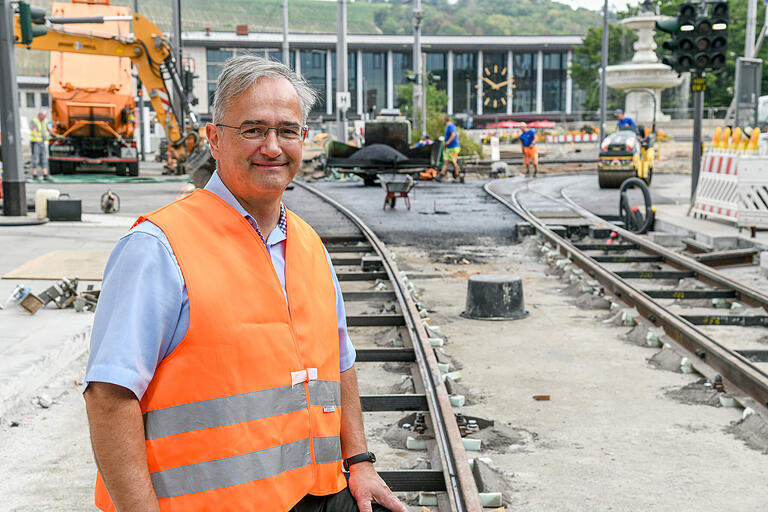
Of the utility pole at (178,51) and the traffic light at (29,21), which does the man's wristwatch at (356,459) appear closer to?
the traffic light at (29,21)

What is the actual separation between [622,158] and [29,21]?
1558 centimetres

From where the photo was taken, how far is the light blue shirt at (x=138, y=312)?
2023 millimetres

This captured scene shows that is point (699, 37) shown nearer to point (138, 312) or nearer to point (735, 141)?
point (735, 141)

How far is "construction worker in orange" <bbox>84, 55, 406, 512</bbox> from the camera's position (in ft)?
6.73

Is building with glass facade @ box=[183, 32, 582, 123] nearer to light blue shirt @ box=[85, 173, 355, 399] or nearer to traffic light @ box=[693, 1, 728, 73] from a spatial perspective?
traffic light @ box=[693, 1, 728, 73]

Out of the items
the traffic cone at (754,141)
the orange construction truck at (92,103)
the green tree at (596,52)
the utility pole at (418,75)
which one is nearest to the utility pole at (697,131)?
the traffic cone at (754,141)

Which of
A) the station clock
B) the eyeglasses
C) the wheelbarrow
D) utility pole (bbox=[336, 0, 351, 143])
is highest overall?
the station clock

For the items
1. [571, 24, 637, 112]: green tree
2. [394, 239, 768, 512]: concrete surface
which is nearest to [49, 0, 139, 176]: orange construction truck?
[394, 239, 768, 512]: concrete surface

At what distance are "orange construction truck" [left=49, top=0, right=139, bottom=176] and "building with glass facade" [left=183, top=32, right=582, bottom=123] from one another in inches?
3077

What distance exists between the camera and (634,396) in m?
6.30

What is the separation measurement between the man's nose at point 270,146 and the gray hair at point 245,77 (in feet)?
0.44

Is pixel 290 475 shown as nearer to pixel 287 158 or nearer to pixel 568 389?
pixel 287 158

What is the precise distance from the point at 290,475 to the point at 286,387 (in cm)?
23

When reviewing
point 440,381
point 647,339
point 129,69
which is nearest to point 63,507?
point 440,381
